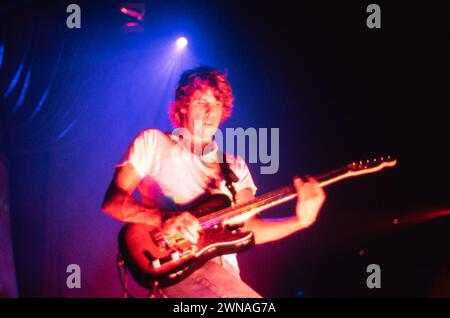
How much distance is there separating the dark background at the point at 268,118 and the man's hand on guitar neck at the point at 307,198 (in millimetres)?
764

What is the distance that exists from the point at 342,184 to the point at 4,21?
11.9 ft

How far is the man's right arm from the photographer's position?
2660 millimetres

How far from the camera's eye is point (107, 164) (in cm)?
383

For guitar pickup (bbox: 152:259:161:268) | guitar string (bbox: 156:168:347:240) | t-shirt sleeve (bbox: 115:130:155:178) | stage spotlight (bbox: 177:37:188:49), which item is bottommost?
guitar pickup (bbox: 152:259:161:268)

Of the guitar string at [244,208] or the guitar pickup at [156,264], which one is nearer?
the guitar pickup at [156,264]

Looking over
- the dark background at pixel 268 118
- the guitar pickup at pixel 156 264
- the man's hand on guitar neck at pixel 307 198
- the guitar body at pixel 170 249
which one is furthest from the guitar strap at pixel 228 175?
the guitar pickup at pixel 156 264

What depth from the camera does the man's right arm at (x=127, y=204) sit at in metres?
2.66

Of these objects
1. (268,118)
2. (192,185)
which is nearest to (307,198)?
(192,185)

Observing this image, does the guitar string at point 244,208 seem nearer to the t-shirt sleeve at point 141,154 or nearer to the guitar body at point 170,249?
the guitar body at point 170,249

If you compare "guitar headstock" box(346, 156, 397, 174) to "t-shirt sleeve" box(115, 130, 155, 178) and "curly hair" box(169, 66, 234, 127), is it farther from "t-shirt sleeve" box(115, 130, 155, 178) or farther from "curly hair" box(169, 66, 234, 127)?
"t-shirt sleeve" box(115, 130, 155, 178)

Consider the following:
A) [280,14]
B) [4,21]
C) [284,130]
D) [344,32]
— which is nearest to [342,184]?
[284,130]

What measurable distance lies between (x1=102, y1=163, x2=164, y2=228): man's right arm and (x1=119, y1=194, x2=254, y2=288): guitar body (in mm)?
101

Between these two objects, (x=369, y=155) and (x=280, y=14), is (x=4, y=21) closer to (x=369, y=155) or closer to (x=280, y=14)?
(x=280, y=14)

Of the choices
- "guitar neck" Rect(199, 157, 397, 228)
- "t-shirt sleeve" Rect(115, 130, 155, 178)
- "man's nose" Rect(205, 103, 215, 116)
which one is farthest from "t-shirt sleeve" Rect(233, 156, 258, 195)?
"t-shirt sleeve" Rect(115, 130, 155, 178)
